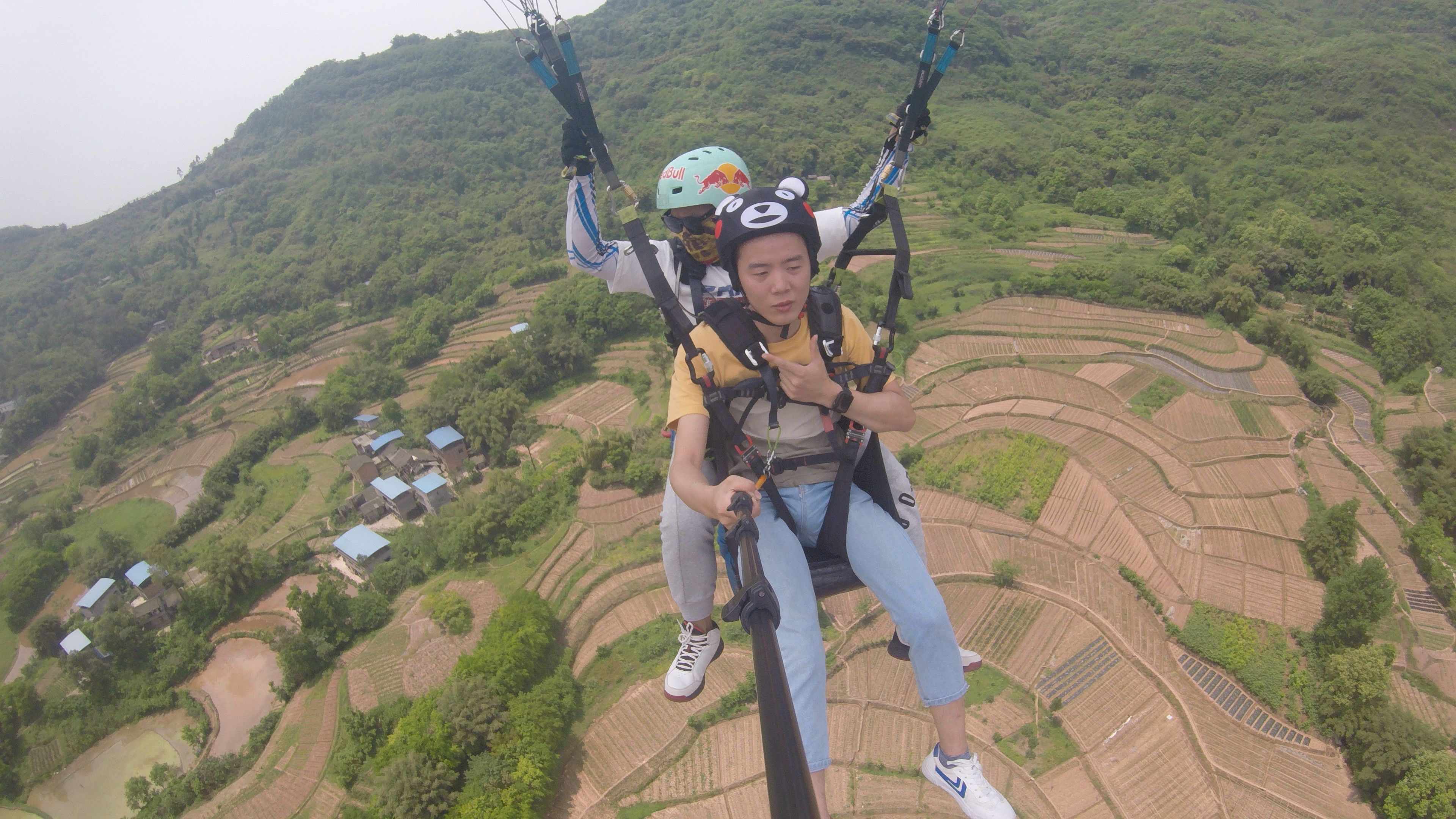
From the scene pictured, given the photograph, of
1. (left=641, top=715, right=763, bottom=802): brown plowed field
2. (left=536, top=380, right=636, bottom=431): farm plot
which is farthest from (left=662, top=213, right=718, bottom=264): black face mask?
(left=536, top=380, right=636, bottom=431): farm plot

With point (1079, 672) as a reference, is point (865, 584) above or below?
above

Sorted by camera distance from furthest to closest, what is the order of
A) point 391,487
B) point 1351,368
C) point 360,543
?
point 1351,368, point 391,487, point 360,543

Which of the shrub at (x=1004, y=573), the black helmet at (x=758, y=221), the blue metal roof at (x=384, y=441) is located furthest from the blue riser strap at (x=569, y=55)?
the blue metal roof at (x=384, y=441)

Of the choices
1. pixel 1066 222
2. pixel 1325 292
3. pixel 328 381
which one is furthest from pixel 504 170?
pixel 1325 292

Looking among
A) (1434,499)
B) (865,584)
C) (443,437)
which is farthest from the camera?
(443,437)

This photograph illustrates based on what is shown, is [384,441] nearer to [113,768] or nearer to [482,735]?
[113,768]

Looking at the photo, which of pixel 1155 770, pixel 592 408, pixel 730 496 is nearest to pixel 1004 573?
pixel 1155 770

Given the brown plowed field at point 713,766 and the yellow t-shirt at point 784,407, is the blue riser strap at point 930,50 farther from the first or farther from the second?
the brown plowed field at point 713,766
